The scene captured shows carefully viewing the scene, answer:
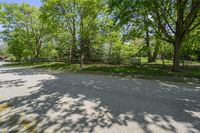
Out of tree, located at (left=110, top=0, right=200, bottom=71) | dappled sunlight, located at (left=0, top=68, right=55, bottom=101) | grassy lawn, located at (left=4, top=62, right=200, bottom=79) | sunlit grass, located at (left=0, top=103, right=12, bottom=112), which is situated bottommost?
sunlit grass, located at (left=0, top=103, right=12, bottom=112)

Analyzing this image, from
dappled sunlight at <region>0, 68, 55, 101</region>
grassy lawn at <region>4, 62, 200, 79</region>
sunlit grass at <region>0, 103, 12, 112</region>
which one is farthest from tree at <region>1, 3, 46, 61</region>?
sunlit grass at <region>0, 103, 12, 112</region>

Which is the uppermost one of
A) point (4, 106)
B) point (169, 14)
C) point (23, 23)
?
point (23, 23)

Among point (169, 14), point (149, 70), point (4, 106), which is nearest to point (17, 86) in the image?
point (4, 106)

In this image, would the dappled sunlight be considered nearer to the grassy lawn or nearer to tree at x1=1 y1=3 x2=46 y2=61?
the grassy lawn

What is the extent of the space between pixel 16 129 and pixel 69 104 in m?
1.93

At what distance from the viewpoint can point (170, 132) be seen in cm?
376

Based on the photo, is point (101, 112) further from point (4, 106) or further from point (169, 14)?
point (169, 14)

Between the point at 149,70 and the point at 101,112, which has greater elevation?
the point at 149,70

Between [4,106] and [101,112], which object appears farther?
[4,106]

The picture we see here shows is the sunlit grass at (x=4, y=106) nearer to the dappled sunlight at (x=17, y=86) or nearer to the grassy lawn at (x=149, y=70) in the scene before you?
the dappled sunlight at (x=17, y=86)

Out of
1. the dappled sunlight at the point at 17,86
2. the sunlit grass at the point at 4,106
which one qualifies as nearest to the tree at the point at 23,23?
the dappled sunlight at the point at 17,86

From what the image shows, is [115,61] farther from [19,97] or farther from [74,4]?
[19,97]

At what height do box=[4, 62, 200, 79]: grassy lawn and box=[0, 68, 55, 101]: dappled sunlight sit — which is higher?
box=[4, 62, 200, 79]: grassy lawn

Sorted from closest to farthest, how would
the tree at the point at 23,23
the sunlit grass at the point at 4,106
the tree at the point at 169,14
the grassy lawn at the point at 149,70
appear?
the sunlit grass at the point at 4,106 < the tree at the point at 169,14 < the grassy lawn at the point at 149,70 < the tree at the point at 23,23
